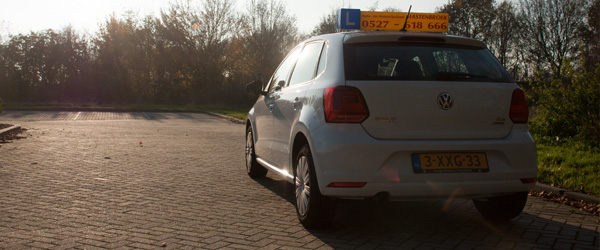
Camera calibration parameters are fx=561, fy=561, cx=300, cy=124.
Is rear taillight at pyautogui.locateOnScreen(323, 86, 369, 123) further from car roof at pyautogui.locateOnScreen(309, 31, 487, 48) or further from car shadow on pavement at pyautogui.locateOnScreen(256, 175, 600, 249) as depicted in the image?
car shadow on pavement at pyautogui.locateOnScreen(256, 175, 600, 249)

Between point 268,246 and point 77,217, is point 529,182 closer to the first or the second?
point 268,246

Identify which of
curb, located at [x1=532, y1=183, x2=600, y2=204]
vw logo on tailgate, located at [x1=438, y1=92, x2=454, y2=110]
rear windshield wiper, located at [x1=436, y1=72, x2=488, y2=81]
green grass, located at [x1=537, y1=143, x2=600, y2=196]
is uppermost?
rear windshield wiper, located at [x1=436, y1=72, x2=488, y2=81]

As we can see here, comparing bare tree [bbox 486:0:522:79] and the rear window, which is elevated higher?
bare tree [bbox 486:0:522:79]

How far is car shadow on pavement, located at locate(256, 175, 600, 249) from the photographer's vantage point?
4.22 meters

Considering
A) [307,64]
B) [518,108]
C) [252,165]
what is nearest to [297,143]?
[307,64]

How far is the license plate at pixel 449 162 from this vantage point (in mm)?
4109

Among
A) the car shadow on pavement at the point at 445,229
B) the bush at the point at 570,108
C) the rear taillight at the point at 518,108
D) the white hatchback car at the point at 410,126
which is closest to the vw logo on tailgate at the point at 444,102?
the white hatchback car at the point at 410,126

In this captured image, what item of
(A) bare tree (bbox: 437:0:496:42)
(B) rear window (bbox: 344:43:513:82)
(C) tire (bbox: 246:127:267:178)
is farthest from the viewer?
(A) bare tree (bbox: 437:0:496:42)

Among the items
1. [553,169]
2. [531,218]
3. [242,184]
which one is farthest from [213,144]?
[531,218]

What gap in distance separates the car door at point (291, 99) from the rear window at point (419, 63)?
2.12ft

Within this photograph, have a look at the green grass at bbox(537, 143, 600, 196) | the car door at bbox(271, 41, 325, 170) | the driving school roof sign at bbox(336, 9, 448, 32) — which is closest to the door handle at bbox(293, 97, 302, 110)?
the car door at bbox(271, 41, 325, 170)

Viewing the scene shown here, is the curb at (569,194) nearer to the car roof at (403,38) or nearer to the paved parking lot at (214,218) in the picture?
the paved parking lot at (214,218)

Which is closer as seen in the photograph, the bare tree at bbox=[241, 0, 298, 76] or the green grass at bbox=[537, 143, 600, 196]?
the green grass at bbox=[537, 143, 600, 196]

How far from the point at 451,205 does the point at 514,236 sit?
4.26ft
